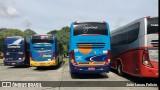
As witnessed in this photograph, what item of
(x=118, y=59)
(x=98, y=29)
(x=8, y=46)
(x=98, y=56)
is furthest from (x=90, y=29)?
(x=8, y=46)

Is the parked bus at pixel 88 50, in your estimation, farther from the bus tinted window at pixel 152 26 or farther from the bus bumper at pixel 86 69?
the bus tinted window at pixel 152 26

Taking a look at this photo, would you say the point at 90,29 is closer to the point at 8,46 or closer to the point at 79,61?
the point at 79,61

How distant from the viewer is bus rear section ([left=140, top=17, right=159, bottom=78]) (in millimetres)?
12633

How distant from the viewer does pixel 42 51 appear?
24406mm

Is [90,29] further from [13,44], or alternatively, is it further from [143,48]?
[13,44]

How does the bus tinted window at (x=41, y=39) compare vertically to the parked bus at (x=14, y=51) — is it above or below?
above

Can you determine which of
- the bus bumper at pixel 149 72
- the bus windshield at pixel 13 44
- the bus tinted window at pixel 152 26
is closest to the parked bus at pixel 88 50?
the bus bumper at pixel 149 72

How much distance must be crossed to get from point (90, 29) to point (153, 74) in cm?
549

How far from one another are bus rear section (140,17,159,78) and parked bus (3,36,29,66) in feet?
58.4

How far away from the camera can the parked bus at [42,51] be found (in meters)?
24.3

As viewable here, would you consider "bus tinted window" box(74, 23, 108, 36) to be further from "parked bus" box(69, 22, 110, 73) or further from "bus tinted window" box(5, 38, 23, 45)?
"bus tinted window" box(5, 38, 23, 45)

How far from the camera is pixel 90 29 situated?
1697cm

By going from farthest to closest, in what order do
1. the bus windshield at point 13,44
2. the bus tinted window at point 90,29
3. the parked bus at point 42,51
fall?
1. the bus windshield at point 13,44
2. the parked bus at point 42,51
3. the bus tinted window at point 90,29

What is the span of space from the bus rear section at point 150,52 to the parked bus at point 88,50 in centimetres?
415
